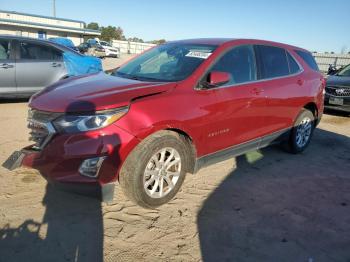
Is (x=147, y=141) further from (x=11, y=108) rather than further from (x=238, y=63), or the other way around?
(x=11, y=108)

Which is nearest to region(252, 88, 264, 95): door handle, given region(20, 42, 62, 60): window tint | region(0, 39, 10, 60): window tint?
region(20, 42, 62, 60): window tint

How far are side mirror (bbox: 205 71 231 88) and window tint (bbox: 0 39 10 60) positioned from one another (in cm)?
589

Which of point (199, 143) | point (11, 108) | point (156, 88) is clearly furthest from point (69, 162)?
point (11, 108)

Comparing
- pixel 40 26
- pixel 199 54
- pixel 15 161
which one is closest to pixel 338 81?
pixel 199 54

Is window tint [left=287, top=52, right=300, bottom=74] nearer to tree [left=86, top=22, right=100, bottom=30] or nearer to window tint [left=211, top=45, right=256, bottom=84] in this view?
window tint [left=211, top=45, right=256, bottom=84]

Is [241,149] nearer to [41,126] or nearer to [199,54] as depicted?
[199,54]

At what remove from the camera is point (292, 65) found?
18.0 ft

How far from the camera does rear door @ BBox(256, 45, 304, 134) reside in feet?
15.8

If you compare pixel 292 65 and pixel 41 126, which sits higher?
pixel 292 65

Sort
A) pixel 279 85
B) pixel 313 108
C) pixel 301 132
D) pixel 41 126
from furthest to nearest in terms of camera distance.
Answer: pixel 313 108
pixel 301 132
pixel 279 85
pixel 41 126

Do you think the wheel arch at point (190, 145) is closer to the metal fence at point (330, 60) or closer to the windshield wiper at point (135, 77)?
the windshield wiper at point (135, 77)

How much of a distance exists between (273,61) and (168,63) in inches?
66.2

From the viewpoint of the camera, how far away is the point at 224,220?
3.53 metres

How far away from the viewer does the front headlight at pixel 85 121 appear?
3.15 m
